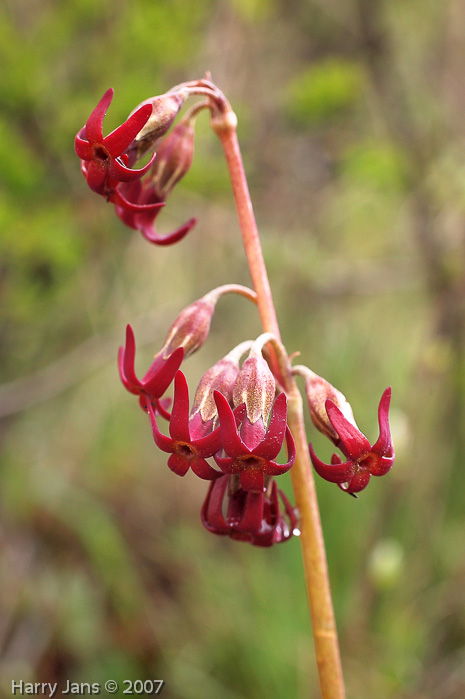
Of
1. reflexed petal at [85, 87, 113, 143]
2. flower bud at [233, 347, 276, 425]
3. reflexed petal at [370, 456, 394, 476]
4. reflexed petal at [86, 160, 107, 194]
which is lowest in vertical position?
reflexed petal at [370, 456, 394, 476]

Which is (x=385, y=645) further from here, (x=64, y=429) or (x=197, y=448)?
(x=64, y=429)

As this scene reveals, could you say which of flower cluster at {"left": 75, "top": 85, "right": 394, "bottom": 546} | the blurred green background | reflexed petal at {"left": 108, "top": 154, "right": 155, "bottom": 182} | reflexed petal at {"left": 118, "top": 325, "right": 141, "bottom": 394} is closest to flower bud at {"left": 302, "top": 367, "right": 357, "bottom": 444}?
flower cluster at {"left": 75, "top": 85, "right": 394, "bottom": 546}

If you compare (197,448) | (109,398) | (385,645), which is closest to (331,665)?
(197,448)

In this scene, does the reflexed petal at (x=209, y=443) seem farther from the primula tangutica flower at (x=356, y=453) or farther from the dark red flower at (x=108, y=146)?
the dark red flower at (x=108, y=146)

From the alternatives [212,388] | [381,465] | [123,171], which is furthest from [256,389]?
[123,171]

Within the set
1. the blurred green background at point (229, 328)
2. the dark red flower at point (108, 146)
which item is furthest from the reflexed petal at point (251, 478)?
the blurred green background at point (229, 328)

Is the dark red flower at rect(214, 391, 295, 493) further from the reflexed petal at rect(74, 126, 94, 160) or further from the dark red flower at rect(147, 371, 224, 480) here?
the reflexed petal at rect(74, 126, 94, 160)
